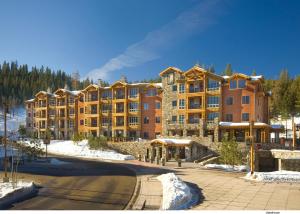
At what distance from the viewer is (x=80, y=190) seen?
49.4 ft

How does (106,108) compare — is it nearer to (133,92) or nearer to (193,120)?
(133,92)

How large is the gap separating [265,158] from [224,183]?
49.5 ft

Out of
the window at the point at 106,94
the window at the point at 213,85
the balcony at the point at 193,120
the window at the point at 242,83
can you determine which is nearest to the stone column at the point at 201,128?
the balcony at the point at 193,120

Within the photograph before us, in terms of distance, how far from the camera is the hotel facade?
35.2 metres

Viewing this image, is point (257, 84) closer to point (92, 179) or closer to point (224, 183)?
point (224, 183)

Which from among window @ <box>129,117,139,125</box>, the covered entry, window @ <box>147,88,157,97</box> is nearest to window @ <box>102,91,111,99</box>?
window @ <box>129,117,139,125</box>

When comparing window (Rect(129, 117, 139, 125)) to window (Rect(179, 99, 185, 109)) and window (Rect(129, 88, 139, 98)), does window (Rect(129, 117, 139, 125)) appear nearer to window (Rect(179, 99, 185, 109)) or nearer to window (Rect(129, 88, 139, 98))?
window (Rect(129, 88, 139, 98))

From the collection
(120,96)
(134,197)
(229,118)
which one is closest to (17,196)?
(134,197)

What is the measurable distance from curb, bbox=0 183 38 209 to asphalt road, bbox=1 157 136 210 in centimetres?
33

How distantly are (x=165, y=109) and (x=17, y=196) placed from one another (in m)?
28.2

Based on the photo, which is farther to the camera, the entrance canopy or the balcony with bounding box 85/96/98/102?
the balcony with bounding box 85/96/98/102

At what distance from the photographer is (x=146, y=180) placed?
58.0 feet

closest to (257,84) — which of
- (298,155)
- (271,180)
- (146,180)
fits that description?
(298,155)

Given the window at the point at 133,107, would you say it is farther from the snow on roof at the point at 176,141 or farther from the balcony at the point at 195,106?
the snow on roof at the point at 176,141
